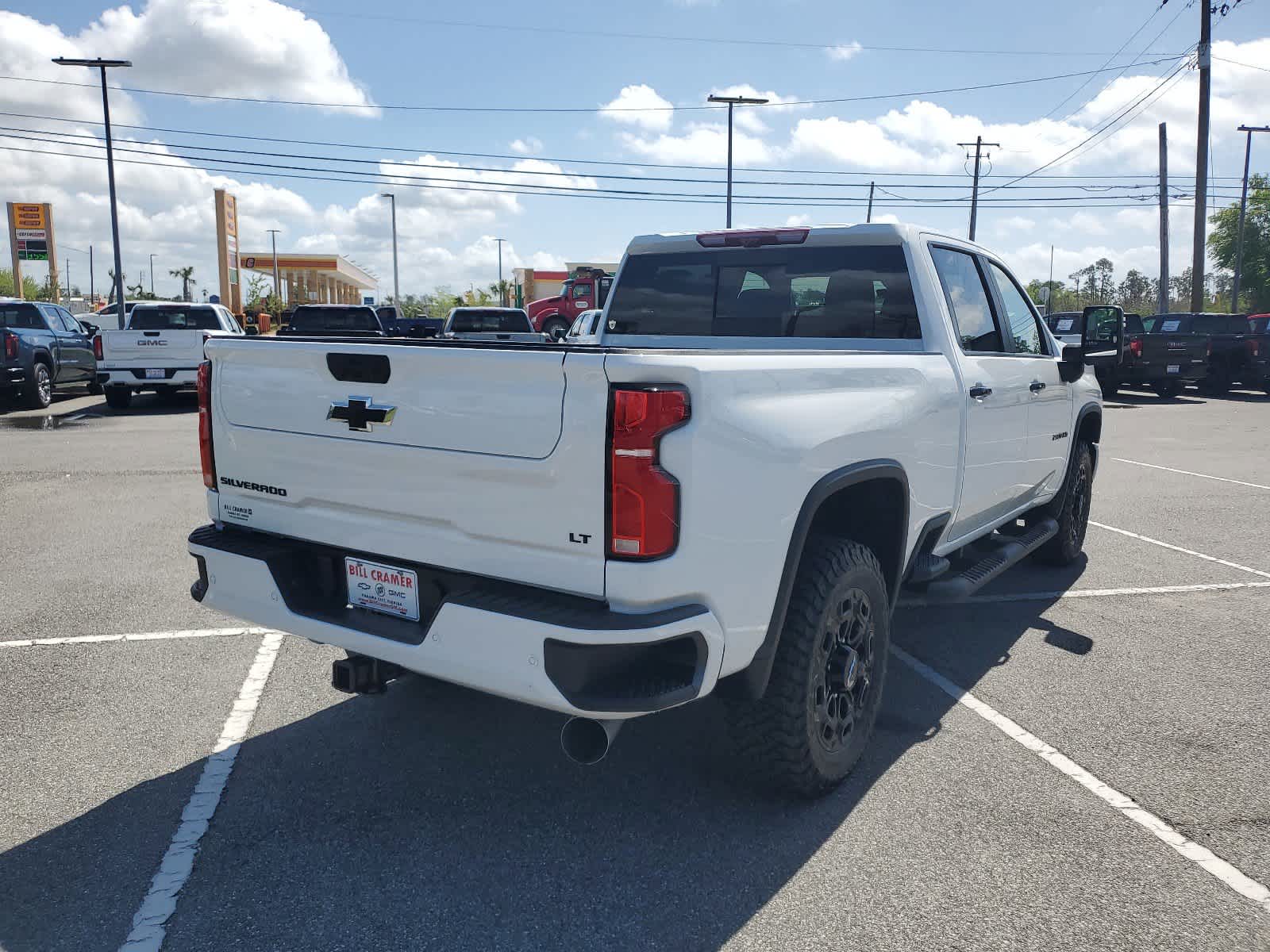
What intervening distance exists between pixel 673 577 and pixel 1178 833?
1.96m

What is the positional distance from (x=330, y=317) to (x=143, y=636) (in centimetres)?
1198

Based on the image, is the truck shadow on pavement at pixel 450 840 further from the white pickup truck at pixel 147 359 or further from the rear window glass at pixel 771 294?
the white pickup truck at pixel 147 359

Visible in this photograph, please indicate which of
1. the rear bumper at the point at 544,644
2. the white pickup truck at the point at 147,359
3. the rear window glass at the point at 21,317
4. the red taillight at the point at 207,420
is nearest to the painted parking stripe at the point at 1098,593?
the rear bumper at the point at 544,644

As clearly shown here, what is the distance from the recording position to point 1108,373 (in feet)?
72.1

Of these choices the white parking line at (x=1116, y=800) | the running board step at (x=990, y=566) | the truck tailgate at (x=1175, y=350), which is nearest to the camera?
the white parking line at (x=1116, y=800)

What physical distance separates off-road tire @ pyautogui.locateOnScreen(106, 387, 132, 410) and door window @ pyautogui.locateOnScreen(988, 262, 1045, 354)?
1572cm

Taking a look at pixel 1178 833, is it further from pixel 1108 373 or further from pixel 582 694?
pixel 1108 373

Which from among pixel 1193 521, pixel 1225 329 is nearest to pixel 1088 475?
pixel 1193 521

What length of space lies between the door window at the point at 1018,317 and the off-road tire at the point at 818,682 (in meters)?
2.22

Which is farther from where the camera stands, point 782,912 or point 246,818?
point 246,818

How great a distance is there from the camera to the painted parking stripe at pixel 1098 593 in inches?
236

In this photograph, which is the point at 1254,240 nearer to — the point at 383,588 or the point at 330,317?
the point at 330,317

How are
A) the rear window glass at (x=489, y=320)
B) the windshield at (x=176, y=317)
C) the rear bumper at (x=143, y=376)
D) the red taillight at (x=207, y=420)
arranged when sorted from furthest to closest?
the rear window glass at (x=489, y=320)
the windshield at (x=176, y=317)
the rear bumper at (x=143, y=376)
the red taillight at (x=207, y=420)

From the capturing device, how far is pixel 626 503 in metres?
2.56
